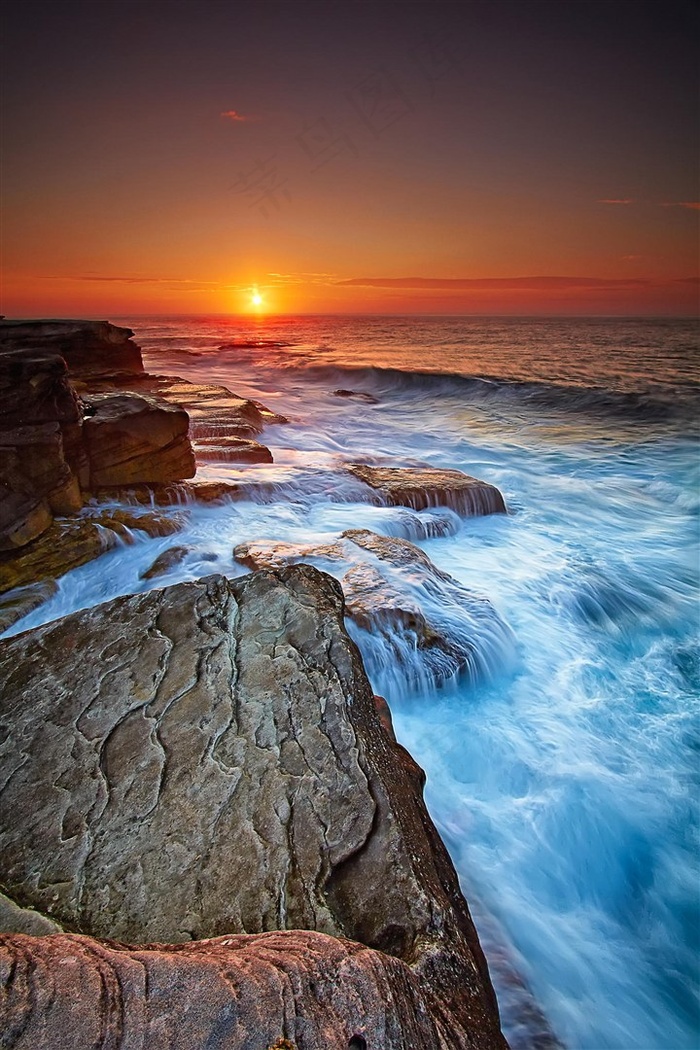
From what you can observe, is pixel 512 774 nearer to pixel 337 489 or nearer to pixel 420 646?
pixel 420 646

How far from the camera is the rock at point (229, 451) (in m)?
10.4

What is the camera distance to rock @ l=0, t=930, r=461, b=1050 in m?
1.37

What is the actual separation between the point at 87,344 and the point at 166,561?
391 inches

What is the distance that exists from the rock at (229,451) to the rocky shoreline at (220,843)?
7.04 m

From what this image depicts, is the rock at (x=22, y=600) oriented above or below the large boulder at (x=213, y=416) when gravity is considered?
below

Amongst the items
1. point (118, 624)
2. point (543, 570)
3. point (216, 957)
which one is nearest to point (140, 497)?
point (118, 624)

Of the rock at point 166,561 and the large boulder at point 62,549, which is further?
the rock at point 166,561

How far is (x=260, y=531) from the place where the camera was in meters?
7.72

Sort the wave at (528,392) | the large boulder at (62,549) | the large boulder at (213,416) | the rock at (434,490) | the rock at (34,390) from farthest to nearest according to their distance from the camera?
the wave at (528,392) < the large boulder at (213,416) < the rock at (434,490) < the rock at (34,390) < the large boulder at (62,549)

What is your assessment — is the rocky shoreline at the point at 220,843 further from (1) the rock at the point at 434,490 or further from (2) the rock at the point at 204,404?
(2) the rock at the point at 204,404

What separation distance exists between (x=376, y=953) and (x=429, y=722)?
3.15 metres

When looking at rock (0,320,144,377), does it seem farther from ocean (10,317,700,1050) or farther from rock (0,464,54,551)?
rock (0,464,54,551)

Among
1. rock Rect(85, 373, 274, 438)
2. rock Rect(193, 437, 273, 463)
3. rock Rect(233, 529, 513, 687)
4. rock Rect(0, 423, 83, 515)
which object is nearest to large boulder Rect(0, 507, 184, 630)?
rock Rect(0, 423, 83, 515)

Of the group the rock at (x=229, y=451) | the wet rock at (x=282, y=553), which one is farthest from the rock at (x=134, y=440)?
the wet rock at (x=282, y=553)
